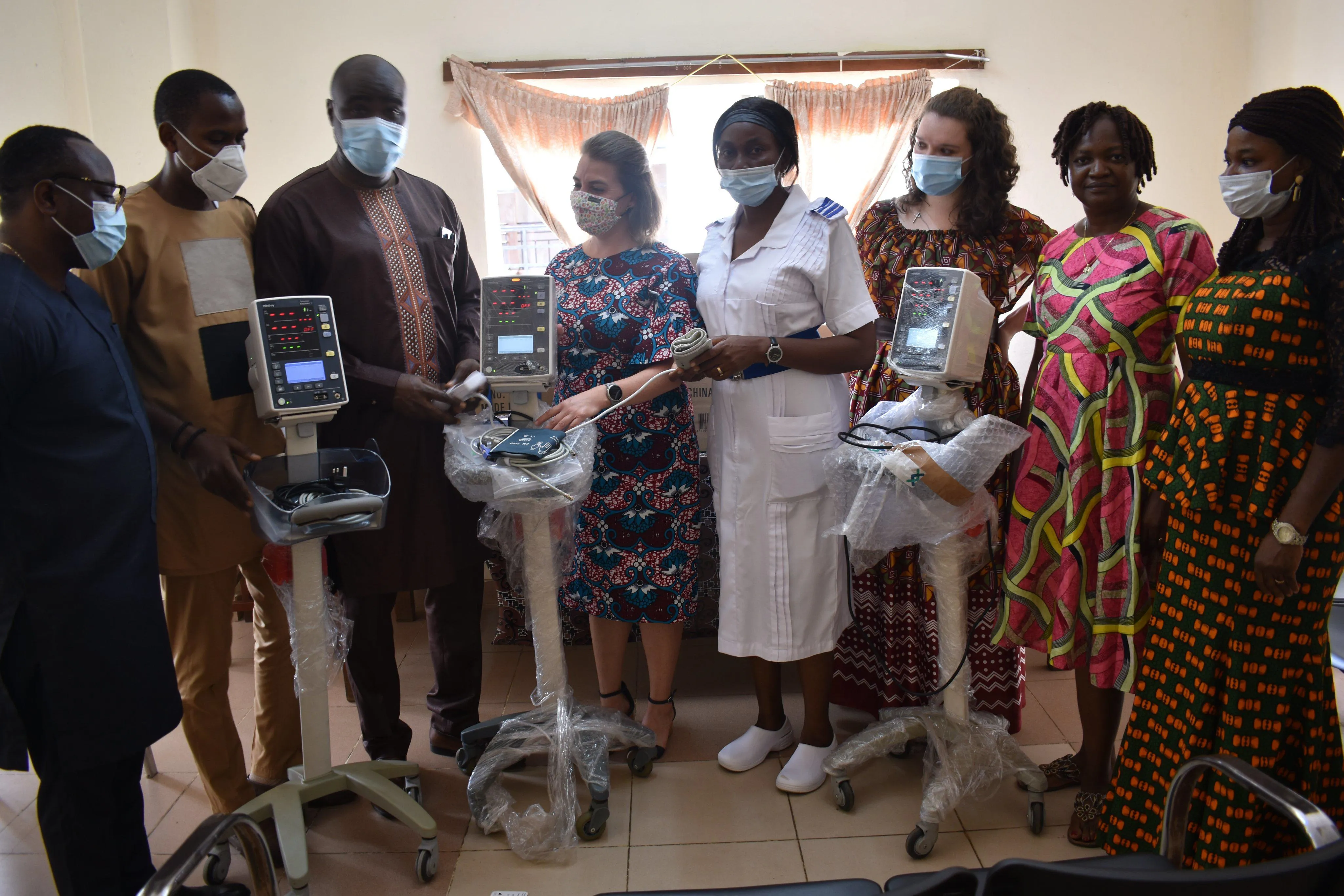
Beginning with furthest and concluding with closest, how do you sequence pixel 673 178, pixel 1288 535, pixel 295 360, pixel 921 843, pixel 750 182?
1. pixel 673 178
2. pixel 750 182
3. pixel 921 843
4. pixel 295 360
5. pixel 1288 535

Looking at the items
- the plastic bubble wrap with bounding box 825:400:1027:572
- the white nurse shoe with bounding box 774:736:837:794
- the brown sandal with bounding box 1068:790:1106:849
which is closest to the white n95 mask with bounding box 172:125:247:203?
the plastic bubble wrap with bounding box 825:400:1027:572

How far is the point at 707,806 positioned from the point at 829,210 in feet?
4.86

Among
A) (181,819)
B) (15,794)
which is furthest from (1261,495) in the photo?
(15,794)

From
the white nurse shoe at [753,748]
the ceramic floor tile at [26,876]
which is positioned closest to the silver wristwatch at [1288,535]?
the white nurse shoe at [753,748]

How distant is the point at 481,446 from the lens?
6.36 feet

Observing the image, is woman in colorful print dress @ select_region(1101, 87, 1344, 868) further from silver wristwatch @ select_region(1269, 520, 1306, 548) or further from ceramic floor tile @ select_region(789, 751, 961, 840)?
ceramic floor tile @ select_region(789, 751, 961, 840)

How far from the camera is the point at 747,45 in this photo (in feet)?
14.6

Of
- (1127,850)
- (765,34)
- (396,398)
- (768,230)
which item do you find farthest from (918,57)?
(1127,850)

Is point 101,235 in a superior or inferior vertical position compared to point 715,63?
inferior

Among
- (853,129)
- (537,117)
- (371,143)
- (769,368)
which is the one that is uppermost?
(537,117)

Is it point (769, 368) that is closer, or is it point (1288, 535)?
point (1288, 535)

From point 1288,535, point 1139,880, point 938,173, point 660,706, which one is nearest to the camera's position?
point 1139,880

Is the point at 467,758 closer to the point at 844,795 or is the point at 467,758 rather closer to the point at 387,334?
the point at 844,795

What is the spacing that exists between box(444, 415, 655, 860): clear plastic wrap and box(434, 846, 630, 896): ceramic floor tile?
4 cm
